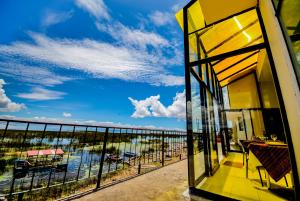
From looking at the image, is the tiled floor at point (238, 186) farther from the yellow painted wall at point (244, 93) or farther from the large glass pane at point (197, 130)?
the yellow painted wall at point (244, 93)

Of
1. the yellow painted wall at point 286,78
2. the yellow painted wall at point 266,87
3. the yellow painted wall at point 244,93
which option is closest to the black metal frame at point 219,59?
the yellow painted wall at point 286,78

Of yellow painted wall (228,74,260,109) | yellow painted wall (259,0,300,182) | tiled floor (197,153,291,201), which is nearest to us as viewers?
yellow painted wall (259,0,300,182)

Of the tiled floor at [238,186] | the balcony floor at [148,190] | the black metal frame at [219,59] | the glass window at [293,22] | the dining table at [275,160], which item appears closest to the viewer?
the glass window at [293,22]

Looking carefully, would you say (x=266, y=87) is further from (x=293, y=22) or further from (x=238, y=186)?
(x=293, y=22)

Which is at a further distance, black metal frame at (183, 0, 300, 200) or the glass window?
black metal frame at (183, 0, 300, 200)

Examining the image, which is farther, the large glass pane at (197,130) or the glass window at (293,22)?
the large glass pane at (197,130)

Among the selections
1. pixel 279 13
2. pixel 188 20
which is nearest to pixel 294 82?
pixel 279 13

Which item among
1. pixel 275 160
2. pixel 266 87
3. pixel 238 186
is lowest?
pixel 238 186

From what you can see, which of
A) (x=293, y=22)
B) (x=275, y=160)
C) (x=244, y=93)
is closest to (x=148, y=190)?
(x=275, y=160)

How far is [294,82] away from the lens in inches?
60.9

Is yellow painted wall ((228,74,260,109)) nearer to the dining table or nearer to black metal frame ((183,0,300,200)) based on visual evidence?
black metal frame ((183,0,300,200))

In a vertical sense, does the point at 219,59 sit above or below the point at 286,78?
above

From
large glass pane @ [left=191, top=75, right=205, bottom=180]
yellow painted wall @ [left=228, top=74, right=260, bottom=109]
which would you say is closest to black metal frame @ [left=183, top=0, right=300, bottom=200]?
large glass pane @ [left=191, top=75, right=205, bottom=180]

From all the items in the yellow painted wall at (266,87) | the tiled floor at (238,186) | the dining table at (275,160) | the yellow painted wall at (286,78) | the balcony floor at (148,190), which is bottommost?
the tiled floor at (238,186)
